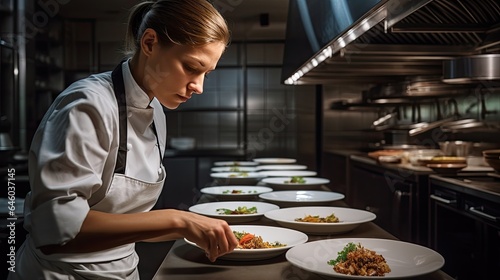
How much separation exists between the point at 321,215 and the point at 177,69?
99 centimetres

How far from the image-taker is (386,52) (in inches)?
109

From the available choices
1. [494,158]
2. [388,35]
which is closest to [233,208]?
[388,35]

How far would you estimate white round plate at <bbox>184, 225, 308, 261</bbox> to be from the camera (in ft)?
4.25

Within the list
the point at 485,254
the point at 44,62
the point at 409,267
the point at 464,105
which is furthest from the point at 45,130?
the point at 44,62

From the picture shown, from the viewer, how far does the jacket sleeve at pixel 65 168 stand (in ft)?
3.12

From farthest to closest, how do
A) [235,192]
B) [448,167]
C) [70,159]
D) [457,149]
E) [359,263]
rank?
[457,149] < [448,167] < [235,192] < [359,263] < [70,159]

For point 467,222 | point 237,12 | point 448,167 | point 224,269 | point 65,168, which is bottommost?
point 467,222

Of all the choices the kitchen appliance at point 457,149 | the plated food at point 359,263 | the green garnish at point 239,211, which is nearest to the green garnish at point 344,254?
the plated food at point 359,263

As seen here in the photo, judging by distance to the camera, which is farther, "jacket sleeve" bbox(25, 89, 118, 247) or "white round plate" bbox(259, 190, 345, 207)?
"white round plate" bbox(259, 190, 345, 207)

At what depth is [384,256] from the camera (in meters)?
1.33

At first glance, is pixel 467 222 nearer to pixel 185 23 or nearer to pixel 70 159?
pixel 185 23

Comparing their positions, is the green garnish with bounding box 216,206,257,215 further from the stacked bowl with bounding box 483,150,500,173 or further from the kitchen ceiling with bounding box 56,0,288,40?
the kitchen ceiling with bounding box 56,0,288,40

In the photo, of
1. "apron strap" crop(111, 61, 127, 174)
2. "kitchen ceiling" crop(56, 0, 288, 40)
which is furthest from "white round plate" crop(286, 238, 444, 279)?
"kitchen ceiling" crop(56, 0, 288, 40)

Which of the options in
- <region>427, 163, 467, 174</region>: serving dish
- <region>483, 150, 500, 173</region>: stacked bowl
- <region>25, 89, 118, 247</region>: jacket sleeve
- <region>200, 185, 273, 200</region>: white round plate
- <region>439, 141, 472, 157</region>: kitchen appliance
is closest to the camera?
<region>25, 89, 118, 247</region>: jacket sleeve
